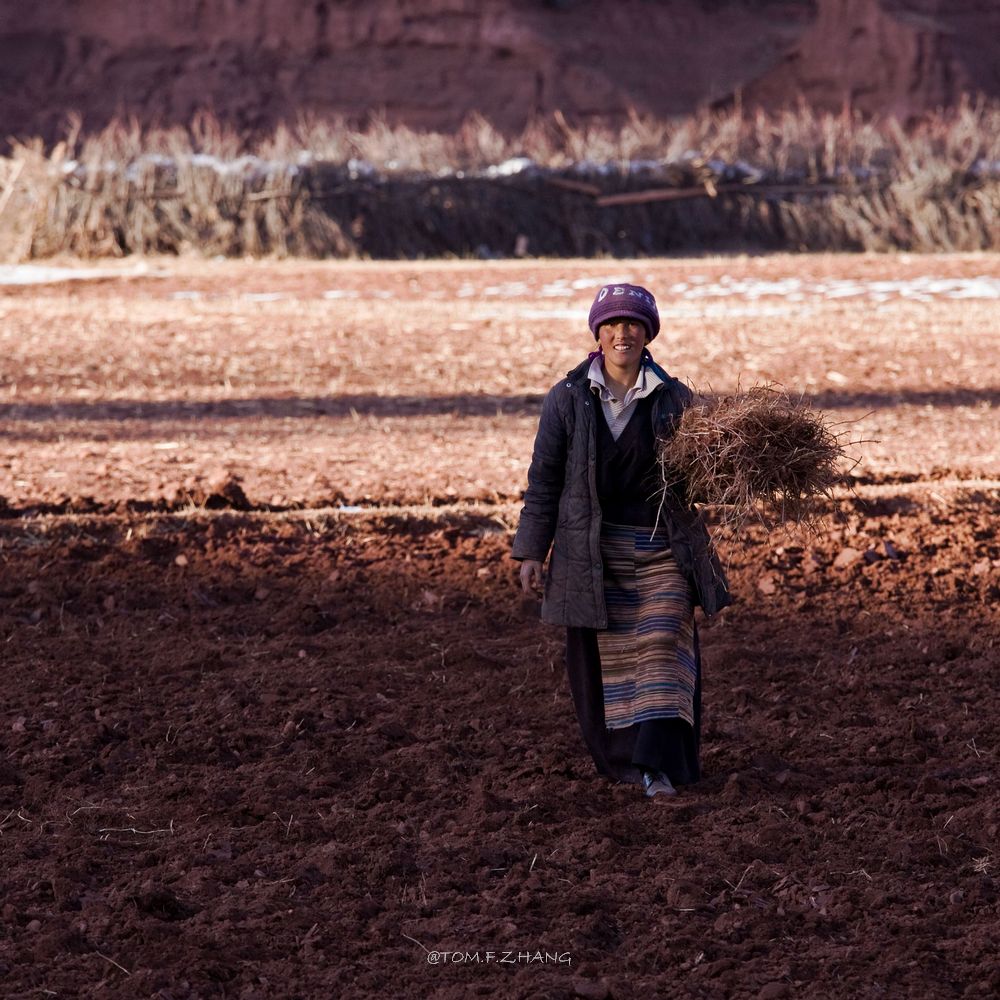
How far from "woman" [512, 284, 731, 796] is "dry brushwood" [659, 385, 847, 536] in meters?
0.10

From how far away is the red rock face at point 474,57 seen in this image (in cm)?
3142

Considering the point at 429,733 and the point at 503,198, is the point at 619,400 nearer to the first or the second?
the point at 429,733

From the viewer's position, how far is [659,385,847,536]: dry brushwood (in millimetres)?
4426

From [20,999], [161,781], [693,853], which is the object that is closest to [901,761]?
[693,853]

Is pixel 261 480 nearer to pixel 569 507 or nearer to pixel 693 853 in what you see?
pixel 569 507

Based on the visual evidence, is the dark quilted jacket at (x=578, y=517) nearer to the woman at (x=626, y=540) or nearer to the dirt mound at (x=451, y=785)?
the woman at (x=626, y=540)

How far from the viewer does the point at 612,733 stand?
15.8 ft

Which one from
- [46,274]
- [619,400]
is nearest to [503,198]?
[46,274]

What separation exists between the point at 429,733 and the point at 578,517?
1.07 meters

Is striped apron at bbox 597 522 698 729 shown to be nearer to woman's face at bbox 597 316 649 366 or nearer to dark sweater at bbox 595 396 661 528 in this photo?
dark sweater at bbox 595 396 661 528

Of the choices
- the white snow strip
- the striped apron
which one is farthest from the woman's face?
the white snow strip

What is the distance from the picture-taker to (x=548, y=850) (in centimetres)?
432

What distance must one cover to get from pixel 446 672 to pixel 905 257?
14.4 metres

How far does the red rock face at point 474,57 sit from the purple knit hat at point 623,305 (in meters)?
27.2
